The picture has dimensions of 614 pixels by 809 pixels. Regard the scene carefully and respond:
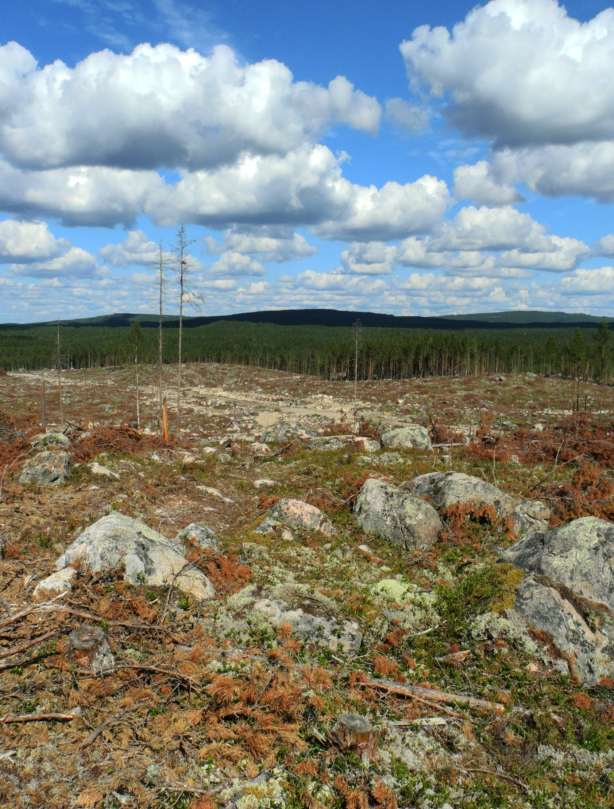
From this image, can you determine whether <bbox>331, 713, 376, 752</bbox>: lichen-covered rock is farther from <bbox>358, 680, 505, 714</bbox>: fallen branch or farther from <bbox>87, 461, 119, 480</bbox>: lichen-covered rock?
<bbox>87, 461, 119, 480</bbox>: lichen-covered rock

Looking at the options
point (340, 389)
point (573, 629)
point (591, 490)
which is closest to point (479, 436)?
point (591, 490)

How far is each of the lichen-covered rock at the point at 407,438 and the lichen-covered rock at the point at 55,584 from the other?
18.4 meters

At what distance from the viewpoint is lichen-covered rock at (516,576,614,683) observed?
9211 millimetres

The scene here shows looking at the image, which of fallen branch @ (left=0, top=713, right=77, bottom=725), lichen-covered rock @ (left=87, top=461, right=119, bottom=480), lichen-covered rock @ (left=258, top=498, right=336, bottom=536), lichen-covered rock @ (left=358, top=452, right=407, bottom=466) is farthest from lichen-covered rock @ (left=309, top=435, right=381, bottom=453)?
fallen branch @ (left=0, top=713, right=77, bottom=725)

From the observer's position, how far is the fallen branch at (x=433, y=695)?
26.4 feet

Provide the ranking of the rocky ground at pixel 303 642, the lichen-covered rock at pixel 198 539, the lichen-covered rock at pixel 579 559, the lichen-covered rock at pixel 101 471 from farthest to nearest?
the lichen-covered rock at pixel 101 471 < the lichen-covered rock at pixel 198 539 < the lichen-covered rock at pixel 579 559 < the rocky ground at pixel 303 642

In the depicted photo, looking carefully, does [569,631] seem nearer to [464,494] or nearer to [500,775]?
[500,775]

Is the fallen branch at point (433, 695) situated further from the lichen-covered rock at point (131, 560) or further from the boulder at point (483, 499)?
the boulder at point (483, 499)

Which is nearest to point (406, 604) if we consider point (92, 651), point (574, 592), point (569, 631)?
point (569, 631)

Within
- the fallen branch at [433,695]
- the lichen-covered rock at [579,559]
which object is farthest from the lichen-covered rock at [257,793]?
the lichen-covered rock at [579,559]

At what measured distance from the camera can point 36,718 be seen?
267 inches

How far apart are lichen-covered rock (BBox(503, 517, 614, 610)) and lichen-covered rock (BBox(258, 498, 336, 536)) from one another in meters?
5.34

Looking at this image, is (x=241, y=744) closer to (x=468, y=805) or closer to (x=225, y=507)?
(x=468, y=805)

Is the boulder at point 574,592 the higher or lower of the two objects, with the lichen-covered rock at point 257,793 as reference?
higher
